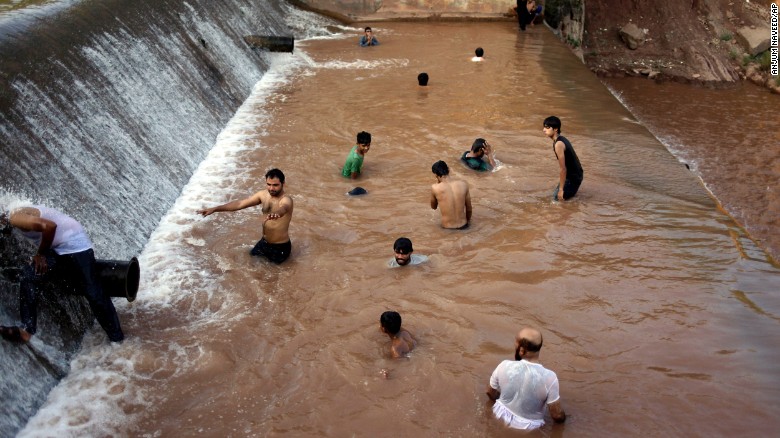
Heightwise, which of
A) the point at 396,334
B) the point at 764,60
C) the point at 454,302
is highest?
the point at 396,334

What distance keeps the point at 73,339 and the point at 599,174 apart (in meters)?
7.18

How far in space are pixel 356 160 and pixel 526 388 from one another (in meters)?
5.35

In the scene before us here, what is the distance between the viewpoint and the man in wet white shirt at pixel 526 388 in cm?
505

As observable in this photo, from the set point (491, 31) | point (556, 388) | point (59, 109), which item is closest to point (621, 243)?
point (556, 388)

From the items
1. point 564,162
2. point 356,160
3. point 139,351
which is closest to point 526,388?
point 139,351

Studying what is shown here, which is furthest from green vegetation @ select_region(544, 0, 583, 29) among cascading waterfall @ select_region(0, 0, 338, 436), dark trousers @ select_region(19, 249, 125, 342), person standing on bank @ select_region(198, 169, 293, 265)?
dark trousers @ select_region(19, 249, 125, 342)

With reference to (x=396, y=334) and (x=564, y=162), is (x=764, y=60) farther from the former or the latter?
(x=396, y=334)

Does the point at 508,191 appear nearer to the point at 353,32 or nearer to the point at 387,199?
the point at 387,199

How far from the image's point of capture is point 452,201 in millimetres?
8250

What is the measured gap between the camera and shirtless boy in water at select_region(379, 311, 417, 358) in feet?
19.6

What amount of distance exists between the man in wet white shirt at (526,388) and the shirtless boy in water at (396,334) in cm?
103

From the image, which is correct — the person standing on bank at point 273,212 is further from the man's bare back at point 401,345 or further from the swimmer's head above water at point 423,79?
the swimmer's head above water at point 423,79

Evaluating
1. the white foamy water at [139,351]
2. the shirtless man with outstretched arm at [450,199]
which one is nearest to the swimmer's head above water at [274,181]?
the white foamy water at [139,351]

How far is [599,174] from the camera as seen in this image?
33.4 ft
